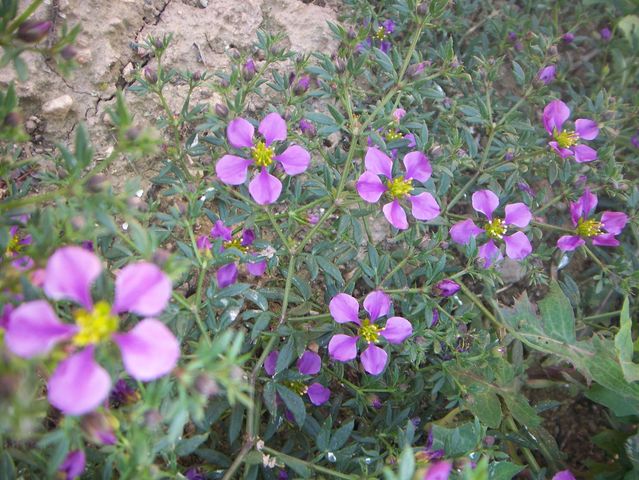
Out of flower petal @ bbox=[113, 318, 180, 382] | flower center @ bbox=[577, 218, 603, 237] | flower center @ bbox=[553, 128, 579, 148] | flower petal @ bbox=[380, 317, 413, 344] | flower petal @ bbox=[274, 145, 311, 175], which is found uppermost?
flower petal @ bbox=[113, 318, 180, 382]

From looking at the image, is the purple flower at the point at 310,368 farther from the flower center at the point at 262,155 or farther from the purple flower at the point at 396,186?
the flower center at the point at 262,155

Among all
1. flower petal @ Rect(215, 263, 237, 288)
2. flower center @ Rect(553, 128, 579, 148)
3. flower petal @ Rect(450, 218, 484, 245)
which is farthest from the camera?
flower center @ Rect(553, 128, 579, 148)

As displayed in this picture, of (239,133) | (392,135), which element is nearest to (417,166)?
(392,135)

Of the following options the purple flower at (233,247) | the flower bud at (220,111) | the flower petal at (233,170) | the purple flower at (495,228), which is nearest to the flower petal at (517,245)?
the purple flower at (495,228)

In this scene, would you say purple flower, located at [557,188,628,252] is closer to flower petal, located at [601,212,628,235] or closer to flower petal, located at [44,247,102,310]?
flower petal, located at [601,212,628,235]

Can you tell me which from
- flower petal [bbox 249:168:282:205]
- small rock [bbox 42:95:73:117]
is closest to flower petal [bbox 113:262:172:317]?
flower petal [bbox 249:168:282:205]

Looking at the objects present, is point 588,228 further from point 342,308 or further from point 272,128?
point 272,128
